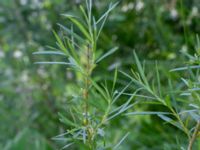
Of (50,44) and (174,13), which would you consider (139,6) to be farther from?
(50,44)

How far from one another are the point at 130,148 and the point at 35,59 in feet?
1.07

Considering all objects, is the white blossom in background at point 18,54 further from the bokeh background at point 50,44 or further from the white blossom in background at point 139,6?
the white blossom in background at point 139,6

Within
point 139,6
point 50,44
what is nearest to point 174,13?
point 139,6

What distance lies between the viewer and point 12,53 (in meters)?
1.18

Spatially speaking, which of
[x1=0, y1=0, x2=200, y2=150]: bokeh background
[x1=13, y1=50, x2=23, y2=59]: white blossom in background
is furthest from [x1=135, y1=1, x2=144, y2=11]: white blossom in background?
[x1=13, y1=50, x2=23, y2=59]: white blossom in background

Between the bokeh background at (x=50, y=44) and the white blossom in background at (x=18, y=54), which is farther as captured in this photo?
the white blossom in background at (x=18, y=54)

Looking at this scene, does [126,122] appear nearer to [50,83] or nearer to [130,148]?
[130,148]

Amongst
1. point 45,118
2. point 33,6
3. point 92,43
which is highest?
point 92,43

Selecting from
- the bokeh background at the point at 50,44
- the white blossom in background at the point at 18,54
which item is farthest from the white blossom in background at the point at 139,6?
the white blossom in background at the point at 18,54

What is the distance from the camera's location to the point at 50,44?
1.05 m

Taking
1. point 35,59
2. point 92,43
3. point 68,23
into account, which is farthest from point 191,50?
point 92,43

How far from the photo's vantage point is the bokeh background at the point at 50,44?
3.27ft

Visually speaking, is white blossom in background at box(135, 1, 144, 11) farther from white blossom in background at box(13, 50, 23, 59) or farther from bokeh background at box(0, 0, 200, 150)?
white blossom in background at box(13, 50, 23, 59)

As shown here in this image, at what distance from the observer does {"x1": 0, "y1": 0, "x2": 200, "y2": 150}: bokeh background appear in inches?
39.2
